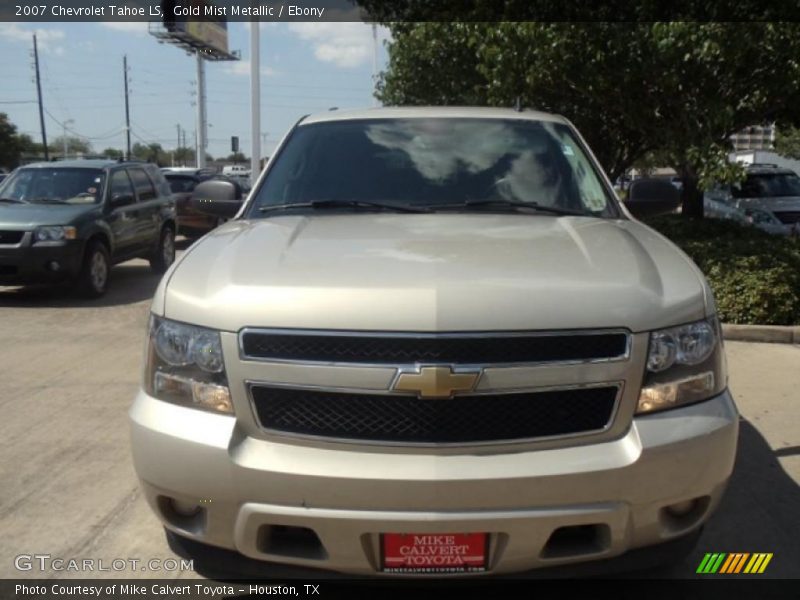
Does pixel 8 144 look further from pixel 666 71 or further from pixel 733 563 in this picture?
pixel 733 563

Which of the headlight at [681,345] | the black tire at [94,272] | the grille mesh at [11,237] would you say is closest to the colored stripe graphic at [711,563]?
the headlight at [681,345]

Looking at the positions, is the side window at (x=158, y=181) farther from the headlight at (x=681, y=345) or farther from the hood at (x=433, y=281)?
the headlight at (x=681, y=345)

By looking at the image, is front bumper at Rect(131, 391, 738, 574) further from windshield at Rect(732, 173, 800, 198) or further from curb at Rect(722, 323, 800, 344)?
windshield at Rect(732, 173, 800, 198)

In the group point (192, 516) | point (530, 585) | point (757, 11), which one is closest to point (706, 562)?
point (530, 585)

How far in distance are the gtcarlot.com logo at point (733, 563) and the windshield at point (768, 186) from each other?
1307cm

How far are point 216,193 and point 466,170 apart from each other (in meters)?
1.51

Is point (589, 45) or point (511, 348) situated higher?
point (589, 45)

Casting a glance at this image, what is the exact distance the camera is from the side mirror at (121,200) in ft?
33.3

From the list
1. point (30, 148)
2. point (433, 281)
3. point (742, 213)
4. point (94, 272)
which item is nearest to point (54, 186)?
point (94, 272)

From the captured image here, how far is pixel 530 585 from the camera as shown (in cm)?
298

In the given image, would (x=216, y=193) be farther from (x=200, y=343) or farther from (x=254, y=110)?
(x=254, y=110)

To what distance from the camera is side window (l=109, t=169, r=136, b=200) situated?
10289mm

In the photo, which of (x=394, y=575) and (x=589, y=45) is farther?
(x=589, y=45)

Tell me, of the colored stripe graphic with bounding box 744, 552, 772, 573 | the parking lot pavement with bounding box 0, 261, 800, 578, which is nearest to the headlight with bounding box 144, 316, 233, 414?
the parking lot pavement with bounding box 0, 261, 800, 578
